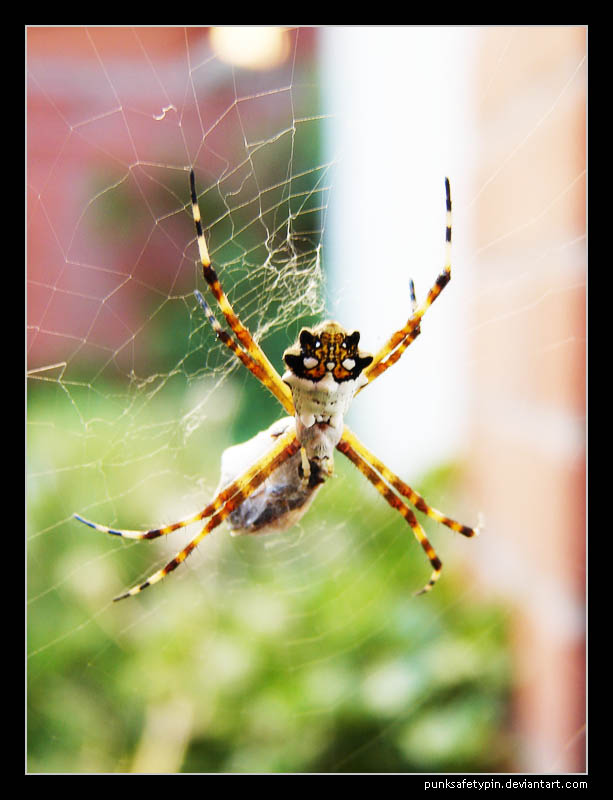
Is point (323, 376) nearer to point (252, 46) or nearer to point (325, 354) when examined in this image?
point (325, 354)

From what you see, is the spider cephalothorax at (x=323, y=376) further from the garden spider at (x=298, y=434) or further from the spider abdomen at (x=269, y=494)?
the spider abdomen at (x=269, y=494)

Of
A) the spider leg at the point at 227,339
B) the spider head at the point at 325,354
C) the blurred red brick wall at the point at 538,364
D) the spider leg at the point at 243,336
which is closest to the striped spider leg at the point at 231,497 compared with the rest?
the spider leg at the point at 243,336

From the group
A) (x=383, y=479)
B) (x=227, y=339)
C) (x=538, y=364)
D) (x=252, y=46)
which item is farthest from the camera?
(x=538, y=364)

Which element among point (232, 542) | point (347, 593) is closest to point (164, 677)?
point (232, 542)

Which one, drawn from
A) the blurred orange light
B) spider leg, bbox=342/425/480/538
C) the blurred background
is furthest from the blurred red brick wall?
spider leg, bbox=342/425/480/538

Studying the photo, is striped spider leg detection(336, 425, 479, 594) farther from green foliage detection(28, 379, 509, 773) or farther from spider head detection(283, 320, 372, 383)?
spider head detection(283, 320, 372, 383)

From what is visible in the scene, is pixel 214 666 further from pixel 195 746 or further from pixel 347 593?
pixel 347 593

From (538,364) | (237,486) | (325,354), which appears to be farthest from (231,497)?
(538,364)

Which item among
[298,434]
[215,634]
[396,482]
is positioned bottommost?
[215,634]
